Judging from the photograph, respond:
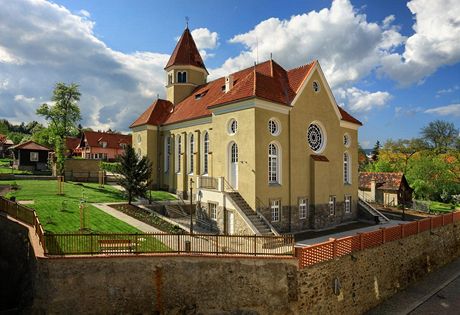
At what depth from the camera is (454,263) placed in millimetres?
26781

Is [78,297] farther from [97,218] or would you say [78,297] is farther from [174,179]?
[174,179]

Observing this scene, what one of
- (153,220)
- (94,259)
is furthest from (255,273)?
(153,220)

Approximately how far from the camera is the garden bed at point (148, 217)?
2147 centimetres

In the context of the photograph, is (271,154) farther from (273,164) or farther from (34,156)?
(34,156)

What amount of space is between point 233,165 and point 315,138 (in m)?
7.67

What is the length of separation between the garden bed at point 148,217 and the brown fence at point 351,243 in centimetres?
909

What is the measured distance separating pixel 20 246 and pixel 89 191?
14.3 m

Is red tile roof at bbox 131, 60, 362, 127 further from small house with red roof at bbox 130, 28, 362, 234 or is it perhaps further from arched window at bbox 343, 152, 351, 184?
arched window at bbox 343, 152, 351, 184

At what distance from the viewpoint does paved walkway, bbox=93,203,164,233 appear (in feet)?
67.0

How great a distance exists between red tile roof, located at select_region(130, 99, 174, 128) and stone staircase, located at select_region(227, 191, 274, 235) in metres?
17.7

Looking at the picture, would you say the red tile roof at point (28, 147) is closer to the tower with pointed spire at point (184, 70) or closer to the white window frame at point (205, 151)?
the tower with pointed spire at point (184, 70)

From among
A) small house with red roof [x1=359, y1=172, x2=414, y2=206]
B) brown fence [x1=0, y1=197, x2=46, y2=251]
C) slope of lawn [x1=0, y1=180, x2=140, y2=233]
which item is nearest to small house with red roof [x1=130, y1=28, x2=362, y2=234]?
slope of lawn [x1=0, y1=180, x2=140, y2=233]

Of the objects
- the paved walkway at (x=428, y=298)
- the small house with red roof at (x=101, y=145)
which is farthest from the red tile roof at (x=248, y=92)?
the small house with red roof at (x=101, y=145)

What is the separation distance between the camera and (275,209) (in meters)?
23.1
